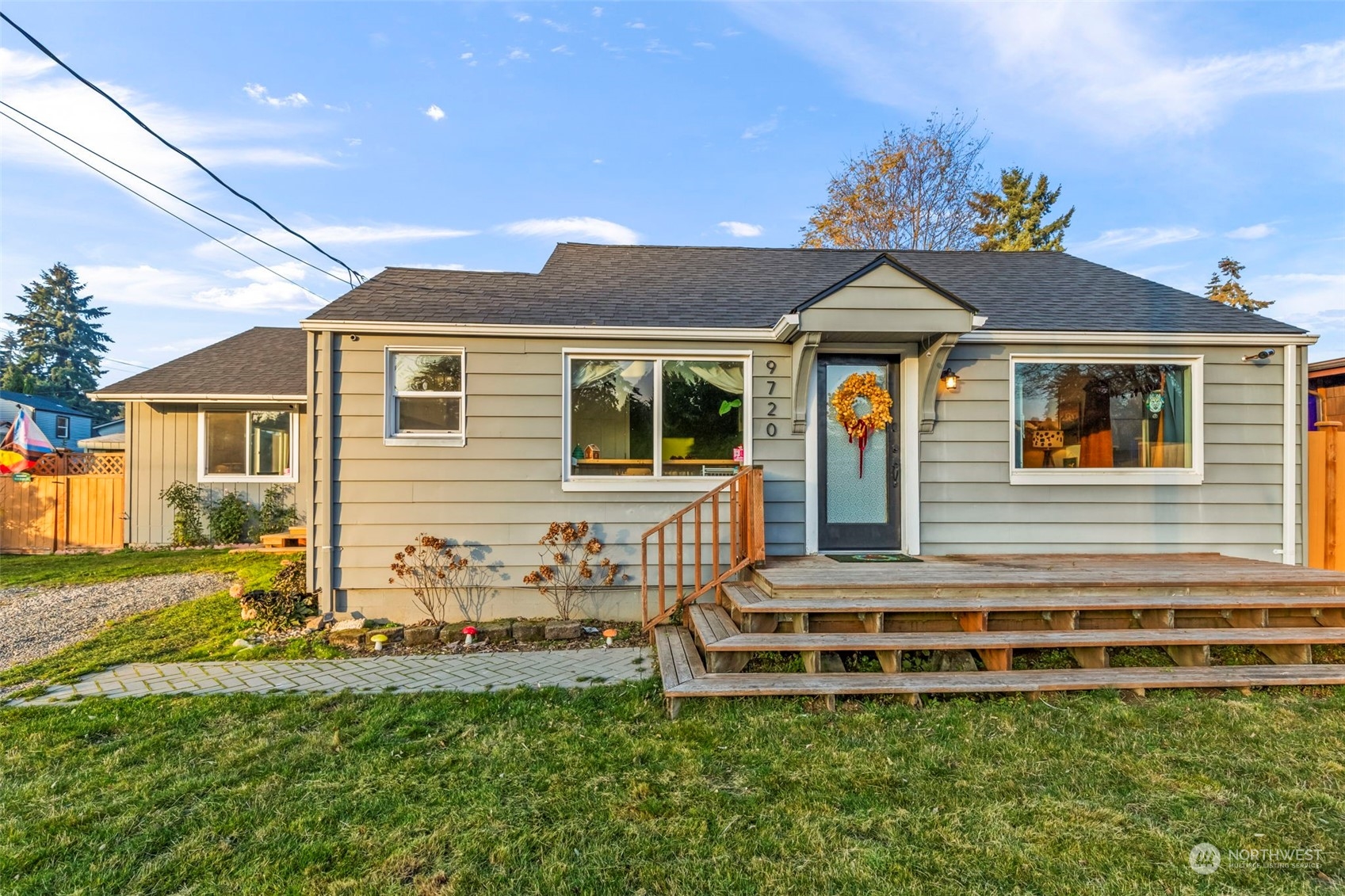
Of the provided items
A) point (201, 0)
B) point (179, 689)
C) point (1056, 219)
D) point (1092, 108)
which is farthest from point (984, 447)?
point (1056, 219)

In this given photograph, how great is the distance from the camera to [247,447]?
33.0 feet

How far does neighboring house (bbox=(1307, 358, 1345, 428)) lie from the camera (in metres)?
9.80

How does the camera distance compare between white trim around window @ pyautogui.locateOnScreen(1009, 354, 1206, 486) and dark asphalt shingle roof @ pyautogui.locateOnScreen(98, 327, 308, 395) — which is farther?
dark asphalt shingle roof @ pyautogui.locateOnScreen(98, 327, 308, 395)

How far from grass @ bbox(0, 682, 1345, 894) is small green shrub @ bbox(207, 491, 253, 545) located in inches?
289

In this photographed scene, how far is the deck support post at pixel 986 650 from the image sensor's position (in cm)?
375

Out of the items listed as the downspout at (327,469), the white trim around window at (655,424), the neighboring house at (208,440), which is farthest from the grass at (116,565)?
the white trim around window at (655,424)

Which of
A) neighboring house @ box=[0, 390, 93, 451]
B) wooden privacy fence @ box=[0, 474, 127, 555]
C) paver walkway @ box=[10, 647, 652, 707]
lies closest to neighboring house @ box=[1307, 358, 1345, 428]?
paver walkway @ box=[10, 647, 652, 707]

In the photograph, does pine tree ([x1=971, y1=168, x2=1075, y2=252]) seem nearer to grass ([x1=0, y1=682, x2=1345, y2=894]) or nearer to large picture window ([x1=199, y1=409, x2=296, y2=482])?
grass ([x1=0, y1=682, x2=1345, y2=894])

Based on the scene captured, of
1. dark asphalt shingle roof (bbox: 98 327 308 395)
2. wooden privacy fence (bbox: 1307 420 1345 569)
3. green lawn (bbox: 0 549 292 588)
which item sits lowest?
green lawn (bbox: 0 549 292 588)

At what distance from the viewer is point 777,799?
2.41 m

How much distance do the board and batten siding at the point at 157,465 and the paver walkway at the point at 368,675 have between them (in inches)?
258

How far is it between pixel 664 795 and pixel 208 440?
11.2 metres

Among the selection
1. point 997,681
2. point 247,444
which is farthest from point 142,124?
point 997,681

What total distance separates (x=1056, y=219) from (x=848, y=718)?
881 inches
